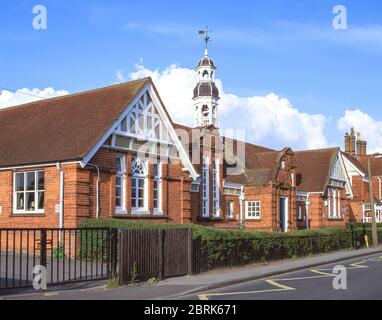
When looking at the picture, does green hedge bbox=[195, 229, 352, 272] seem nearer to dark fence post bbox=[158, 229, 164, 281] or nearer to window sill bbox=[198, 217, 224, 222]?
dark fence post bbox=[158, 229, 164, 281]

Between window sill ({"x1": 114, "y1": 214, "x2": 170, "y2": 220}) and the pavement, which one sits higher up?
window sill ({"x1": 114, "y1": 214, "x2": 170, "y2": 220})

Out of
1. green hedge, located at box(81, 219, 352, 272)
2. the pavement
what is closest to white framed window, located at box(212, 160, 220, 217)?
green hedge, located at box(81, 219, 352, 272)

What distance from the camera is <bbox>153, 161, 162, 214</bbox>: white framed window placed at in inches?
1017

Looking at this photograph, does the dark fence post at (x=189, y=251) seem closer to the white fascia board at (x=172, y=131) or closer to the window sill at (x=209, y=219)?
the white fascia board at (x=172, y=131)

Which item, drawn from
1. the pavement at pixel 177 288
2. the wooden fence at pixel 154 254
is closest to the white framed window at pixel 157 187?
the pavement at pixel 177 288

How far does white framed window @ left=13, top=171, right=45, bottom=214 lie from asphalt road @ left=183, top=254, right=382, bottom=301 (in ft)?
33.0

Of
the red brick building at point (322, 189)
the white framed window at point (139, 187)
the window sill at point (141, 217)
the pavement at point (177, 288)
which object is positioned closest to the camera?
the pavement at point (177, 288)

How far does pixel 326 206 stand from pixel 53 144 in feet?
99.3

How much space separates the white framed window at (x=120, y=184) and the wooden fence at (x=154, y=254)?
700 cm

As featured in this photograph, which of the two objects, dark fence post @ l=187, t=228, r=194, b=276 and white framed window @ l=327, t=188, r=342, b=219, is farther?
white framed window @ l=327, t=188, r=342, b=219

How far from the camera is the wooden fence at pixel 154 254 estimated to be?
1483 centimetres

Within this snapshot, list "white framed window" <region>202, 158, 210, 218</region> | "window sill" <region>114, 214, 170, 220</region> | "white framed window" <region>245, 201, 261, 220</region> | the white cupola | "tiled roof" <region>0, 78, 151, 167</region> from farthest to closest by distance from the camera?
1. the white cupola
2. "white framed window" <region>245, 201, 261, 220</region>
3. "white framed window" <region>202, 158, 210, 218</region>
4. "window sill" <region>114, 214, 170, 220</region>
5. "tiled roof" <region>0, 78, 151, 167</region>

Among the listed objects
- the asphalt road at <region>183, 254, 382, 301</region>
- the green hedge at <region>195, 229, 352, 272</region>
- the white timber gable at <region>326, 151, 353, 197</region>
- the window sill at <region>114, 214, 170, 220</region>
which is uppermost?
the white timber gable at <region>326, 151, 353, 197</region>

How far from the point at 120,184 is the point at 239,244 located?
20.4ft
